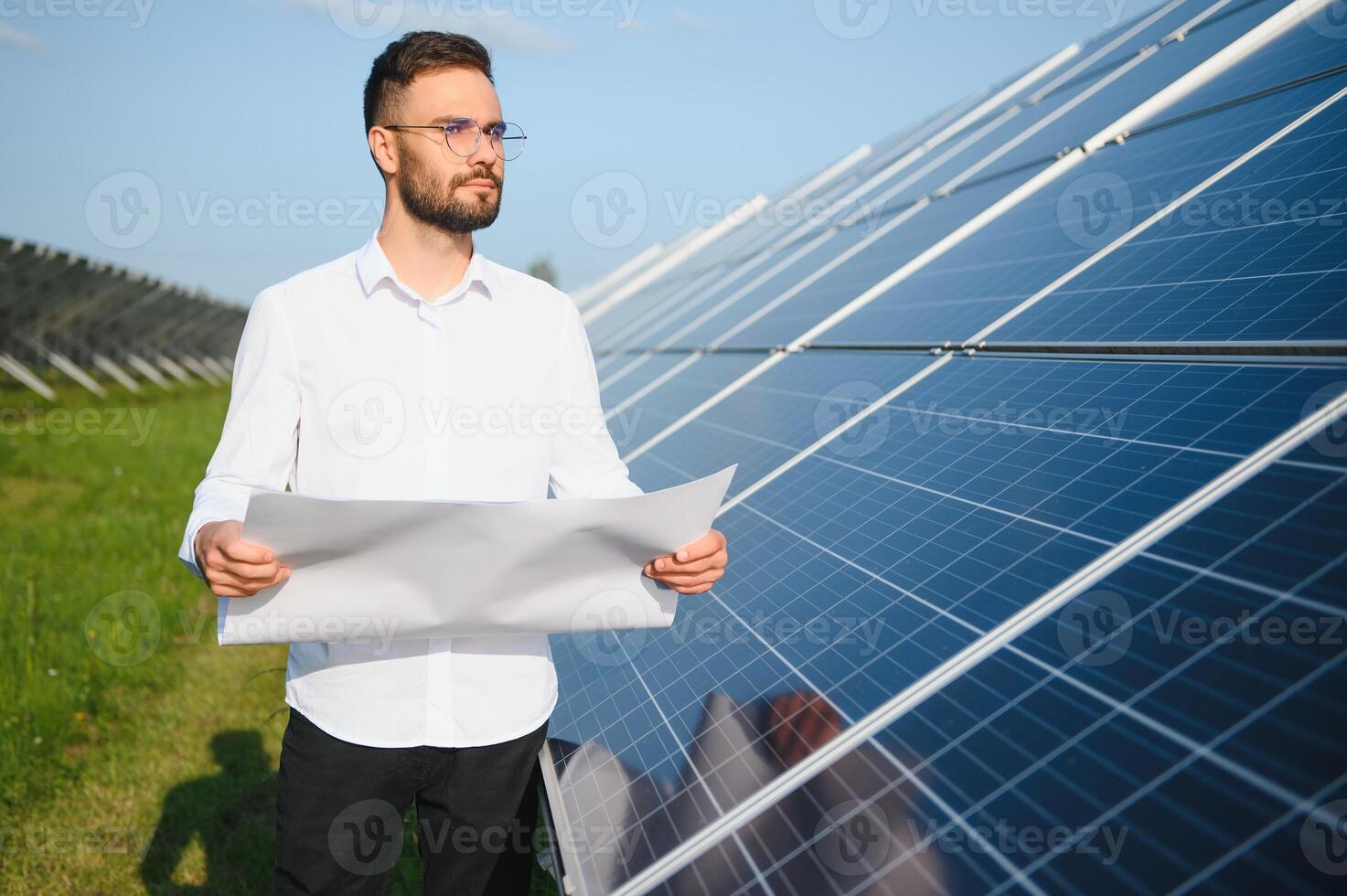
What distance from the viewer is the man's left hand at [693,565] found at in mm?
2164

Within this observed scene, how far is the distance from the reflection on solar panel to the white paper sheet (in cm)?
46

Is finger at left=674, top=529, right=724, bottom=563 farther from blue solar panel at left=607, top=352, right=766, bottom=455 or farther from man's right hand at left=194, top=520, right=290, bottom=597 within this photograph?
blue solar panel at left=607, top=352, right=766, bottom=455

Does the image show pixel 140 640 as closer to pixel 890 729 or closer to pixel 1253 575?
pixel 890 729

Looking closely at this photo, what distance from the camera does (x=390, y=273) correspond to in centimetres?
253

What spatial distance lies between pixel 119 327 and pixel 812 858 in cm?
3098

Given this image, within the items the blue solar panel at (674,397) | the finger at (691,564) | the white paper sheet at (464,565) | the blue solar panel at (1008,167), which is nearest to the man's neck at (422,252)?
the white paper sheet at (464,565)

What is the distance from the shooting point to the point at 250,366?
240cm

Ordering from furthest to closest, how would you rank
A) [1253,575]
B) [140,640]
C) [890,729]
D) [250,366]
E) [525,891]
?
1. [140,640]
2. [525,891]
3. [250,366]
4. [890,729]
5. [1253,575]

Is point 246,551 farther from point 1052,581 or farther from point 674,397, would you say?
point 674,397

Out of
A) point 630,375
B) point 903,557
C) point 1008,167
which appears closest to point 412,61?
point 903,557

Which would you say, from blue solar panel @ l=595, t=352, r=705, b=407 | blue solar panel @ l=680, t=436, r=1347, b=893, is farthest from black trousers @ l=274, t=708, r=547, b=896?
blue solar panel @ l=595, t=352, r=705, b=407

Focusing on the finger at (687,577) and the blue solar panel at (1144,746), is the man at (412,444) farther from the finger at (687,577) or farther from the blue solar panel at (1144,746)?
the blue solar panel at (1144,746)

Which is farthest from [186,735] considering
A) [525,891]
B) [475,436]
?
[475,436]

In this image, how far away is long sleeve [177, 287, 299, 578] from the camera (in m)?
2.35
